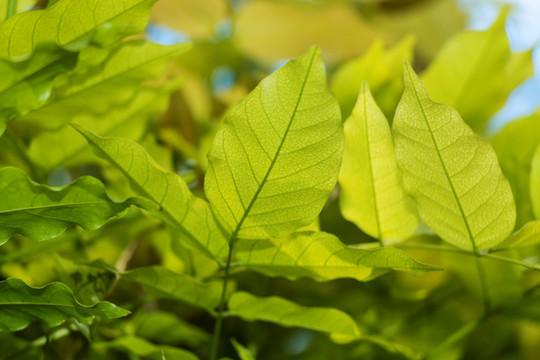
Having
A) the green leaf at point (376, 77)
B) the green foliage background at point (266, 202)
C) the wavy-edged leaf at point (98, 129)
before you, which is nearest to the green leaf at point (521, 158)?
the green foliage background at point (266, 202)

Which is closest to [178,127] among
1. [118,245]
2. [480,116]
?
[118,245]

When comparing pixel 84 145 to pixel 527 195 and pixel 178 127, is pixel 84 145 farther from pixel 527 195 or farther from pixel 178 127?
pixel 527 195

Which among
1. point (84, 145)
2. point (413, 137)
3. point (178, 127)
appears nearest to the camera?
point (413, 137)

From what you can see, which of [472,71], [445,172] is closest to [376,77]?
[472,71]

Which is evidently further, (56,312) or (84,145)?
(84,145)

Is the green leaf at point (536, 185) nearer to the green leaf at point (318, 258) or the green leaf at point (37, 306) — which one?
the green leaf at point (318, 258)
